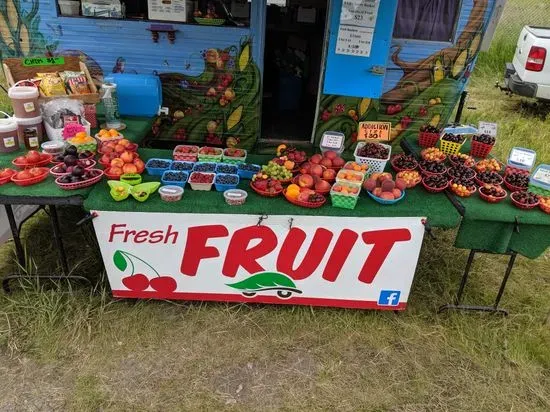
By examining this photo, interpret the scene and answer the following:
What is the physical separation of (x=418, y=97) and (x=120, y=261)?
376 cm

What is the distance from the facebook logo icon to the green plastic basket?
0.77 meters

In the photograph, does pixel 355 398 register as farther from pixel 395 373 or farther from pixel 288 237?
pixel 288 237

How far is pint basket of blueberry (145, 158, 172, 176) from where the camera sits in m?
3.41

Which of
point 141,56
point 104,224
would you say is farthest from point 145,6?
point 104,224

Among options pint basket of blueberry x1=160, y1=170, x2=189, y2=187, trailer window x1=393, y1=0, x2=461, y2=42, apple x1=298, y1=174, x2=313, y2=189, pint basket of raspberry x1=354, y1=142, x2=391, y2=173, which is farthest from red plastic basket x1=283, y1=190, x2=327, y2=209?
trailer window x1=393, y1=0, x2=461, y2=42

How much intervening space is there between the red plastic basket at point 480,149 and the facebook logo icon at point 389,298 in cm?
160

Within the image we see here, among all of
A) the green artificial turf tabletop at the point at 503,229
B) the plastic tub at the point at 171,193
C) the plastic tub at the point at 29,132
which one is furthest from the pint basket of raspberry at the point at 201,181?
the green artificial turf tabletop at the point at 503,229

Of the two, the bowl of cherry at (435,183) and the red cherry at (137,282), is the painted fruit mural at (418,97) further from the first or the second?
the red cherry at (137,282)

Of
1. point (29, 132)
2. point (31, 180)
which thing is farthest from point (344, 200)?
point (29, 132)

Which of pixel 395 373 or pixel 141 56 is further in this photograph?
pixel 141 56

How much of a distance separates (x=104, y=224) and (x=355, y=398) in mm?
2042

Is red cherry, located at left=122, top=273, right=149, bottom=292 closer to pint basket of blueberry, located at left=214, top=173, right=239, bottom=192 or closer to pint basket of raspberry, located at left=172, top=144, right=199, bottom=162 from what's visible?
pint basket of blueberry, located at left=214, top=173, right=239, bottom=192

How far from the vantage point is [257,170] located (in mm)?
3488

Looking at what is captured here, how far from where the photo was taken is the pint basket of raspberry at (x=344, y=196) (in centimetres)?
303
